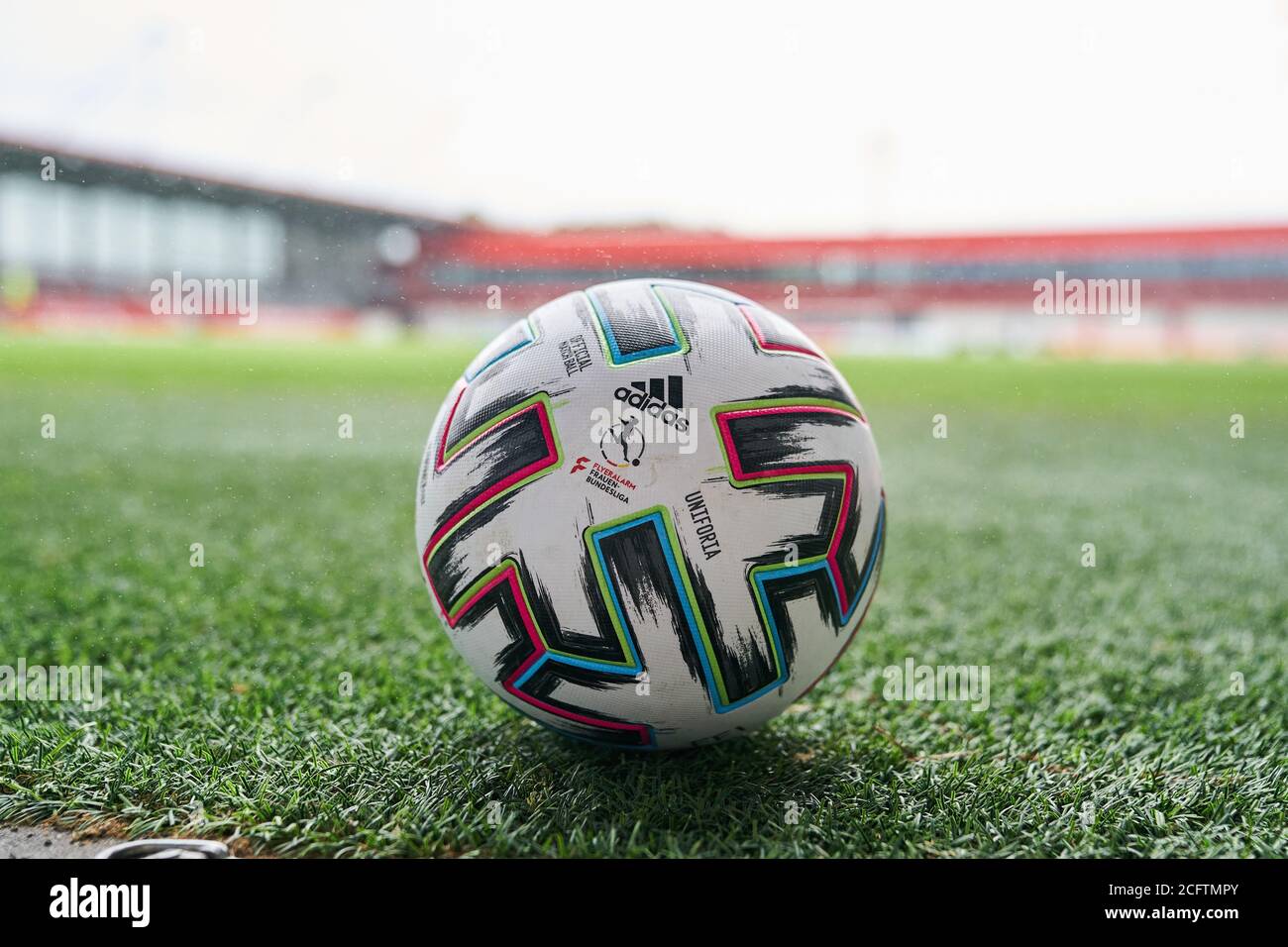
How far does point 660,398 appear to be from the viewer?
1917mm

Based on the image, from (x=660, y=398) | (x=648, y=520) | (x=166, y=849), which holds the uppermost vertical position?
(x=660, y=398)

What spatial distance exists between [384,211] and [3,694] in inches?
786

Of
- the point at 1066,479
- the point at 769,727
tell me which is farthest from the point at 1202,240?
the point at 769,727

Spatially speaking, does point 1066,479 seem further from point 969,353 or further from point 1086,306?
point 969,353

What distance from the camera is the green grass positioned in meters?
1.92

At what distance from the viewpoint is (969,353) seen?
21031mm

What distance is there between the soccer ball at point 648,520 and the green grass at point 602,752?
24cm

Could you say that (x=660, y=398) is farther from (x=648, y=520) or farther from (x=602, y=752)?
(x=602, y=752)

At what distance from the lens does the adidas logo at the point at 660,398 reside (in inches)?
75.0

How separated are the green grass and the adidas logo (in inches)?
30.3

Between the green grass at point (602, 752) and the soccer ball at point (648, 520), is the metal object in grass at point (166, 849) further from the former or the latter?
the soccer ball at point (648, 520)

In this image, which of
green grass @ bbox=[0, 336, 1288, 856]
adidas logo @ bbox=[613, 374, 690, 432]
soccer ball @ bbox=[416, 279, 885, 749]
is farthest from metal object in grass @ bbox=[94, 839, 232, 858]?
adidas logo @ bbox=[613, 374, 690, 432]

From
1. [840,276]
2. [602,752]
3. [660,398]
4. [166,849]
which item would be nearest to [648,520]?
[660,398]

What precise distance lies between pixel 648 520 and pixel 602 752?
64 cm
